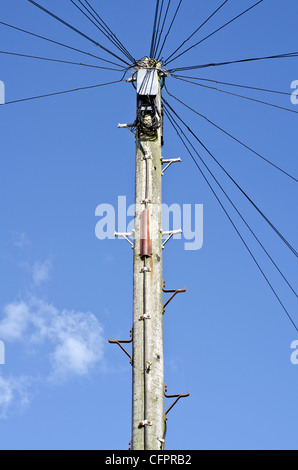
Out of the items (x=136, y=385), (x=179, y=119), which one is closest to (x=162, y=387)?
(x=136, y=385)

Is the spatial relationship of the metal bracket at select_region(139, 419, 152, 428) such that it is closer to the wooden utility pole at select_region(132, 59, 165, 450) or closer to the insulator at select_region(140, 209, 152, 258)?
the wooden utility pole at select_region(132, 59, 165, 450)

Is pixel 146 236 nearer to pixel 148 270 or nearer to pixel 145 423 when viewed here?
pixel 148 270

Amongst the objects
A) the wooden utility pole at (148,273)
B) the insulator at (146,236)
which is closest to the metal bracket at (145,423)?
the wooden utility pole at (148,273)

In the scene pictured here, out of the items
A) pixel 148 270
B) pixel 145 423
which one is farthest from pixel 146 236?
pixel 145 423

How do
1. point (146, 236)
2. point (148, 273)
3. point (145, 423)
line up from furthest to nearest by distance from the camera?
point (146, 236) → point (148, 273) → point (145, 423)

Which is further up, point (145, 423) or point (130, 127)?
point (130, 127)

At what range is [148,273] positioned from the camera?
9172 mm

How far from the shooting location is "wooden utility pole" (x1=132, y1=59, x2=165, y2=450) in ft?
27.4

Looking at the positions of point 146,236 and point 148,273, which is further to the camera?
point 146,236

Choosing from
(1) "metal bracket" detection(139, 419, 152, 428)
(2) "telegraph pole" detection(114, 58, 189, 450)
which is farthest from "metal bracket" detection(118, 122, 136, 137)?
(1) "metal bracket" detection(139, 419, 152, 428)
